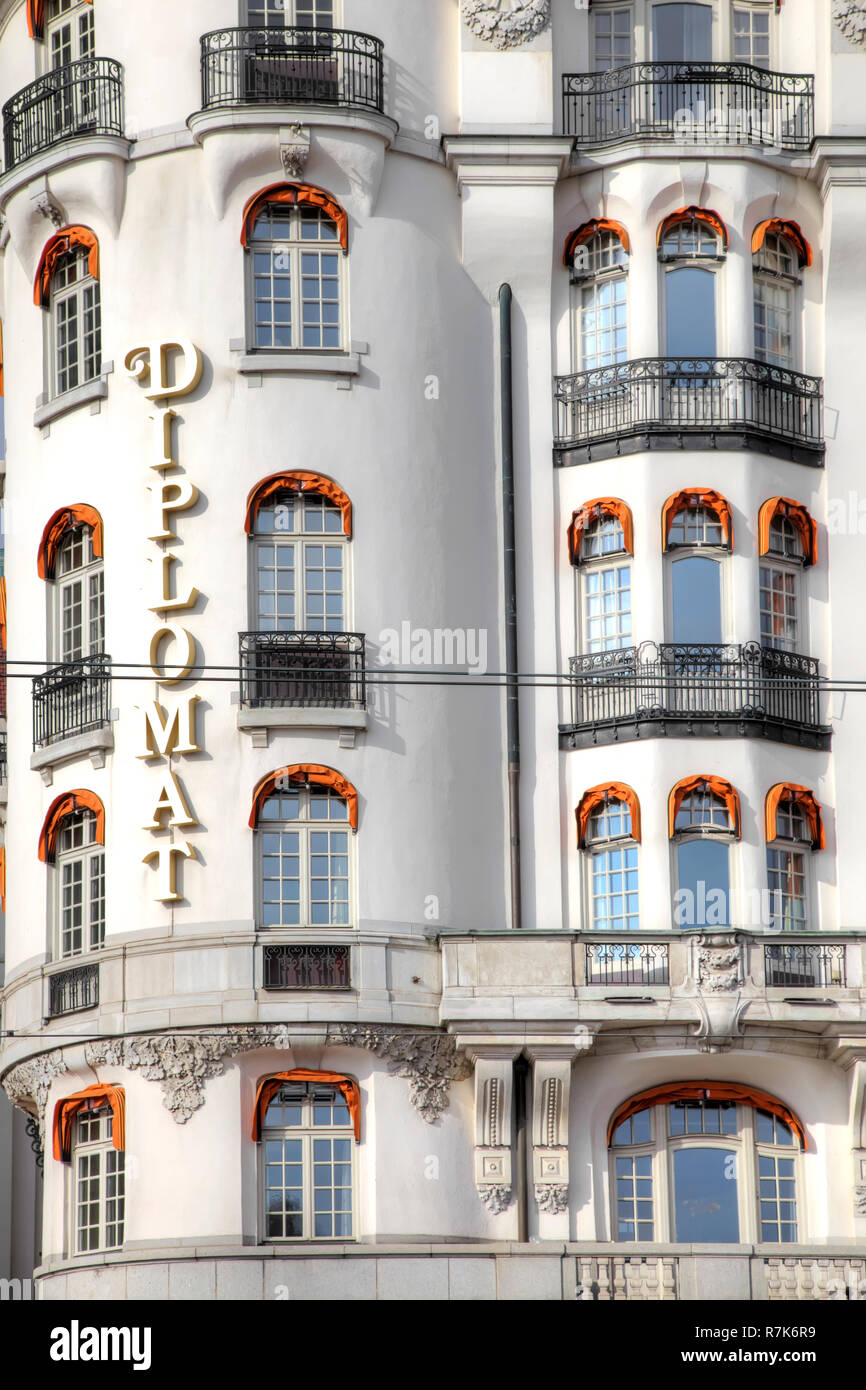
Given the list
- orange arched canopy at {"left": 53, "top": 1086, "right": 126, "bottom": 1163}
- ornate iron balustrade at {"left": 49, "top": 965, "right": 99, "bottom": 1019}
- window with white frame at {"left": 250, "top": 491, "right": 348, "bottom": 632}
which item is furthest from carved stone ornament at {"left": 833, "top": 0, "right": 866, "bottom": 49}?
orange arched canopy at {"left": 53, "top": 1086, "right": 126, "bottom": 1163}

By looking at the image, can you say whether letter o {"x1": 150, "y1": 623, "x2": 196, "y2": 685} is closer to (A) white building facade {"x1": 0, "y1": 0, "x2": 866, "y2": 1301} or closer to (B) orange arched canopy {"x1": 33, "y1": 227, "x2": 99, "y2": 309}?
(A) white building facade {"x1": 0, "y1": 0, "x2": 866, "y2": 1301}

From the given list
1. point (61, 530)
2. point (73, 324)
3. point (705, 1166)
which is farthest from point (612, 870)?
point (73, 324)

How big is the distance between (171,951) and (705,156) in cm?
1687

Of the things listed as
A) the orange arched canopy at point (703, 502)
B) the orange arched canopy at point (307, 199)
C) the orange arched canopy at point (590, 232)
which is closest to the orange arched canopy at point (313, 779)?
A: the orange arched canopy at point (703, 502)

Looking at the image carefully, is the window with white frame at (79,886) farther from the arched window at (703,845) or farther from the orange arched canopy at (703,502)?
the orange arched canopy at (703,502)

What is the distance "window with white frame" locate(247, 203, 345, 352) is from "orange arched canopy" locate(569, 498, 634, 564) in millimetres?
5135

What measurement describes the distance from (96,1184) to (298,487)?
478 inches

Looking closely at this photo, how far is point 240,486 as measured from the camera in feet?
163

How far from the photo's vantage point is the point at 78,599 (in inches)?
2013

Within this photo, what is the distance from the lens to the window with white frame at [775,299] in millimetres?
52031
